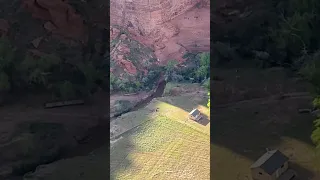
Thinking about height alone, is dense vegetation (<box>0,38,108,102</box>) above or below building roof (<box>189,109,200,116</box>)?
above

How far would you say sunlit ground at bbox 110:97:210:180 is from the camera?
2.75 m

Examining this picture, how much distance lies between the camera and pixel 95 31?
8.80 feet

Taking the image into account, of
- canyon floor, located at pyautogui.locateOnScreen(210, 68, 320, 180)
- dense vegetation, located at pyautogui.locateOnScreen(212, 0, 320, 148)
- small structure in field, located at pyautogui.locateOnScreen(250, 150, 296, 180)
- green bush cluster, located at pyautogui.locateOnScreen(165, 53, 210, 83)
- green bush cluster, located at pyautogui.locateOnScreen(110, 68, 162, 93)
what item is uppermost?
dense vegetation, located at pyautogui.locateOnScreen(212, 0, 320, 148)

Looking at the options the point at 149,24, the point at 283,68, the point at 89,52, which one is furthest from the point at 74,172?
the point at 283,68

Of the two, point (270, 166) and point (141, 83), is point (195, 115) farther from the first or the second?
point (270, 166)

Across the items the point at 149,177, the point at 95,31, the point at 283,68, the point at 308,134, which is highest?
the point at 95,31

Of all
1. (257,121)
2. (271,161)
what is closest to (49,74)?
(257,121)

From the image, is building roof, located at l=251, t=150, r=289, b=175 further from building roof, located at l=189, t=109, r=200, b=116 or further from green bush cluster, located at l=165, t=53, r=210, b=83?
green bush cluster, located at l=165, t=53, r=210, b=83

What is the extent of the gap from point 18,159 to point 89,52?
0.66 metres

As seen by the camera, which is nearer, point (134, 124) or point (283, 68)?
point (283, 68)

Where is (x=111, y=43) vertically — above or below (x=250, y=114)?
above

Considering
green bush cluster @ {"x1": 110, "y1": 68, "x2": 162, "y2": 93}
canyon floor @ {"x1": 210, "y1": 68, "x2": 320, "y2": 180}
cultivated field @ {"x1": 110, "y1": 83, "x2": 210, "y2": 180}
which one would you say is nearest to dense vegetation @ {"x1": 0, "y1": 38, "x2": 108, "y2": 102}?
green bush cluster @ {"x1": 110, "y1": 68, "x2": 162, "y2": 93}

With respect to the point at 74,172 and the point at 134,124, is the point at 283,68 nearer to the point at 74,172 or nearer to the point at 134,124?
the point at 134,124

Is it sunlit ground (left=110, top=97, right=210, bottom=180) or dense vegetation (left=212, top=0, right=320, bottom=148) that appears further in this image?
Answer: sunlit ground (left=110, top=97, right=210, bottom=180)
